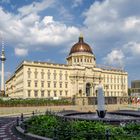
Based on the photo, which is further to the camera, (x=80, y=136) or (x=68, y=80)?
(x=68, y=80)

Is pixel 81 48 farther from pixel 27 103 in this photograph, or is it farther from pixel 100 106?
pixel 100 106

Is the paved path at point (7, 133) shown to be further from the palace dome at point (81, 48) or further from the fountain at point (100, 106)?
the palace dome at point (81, 48)

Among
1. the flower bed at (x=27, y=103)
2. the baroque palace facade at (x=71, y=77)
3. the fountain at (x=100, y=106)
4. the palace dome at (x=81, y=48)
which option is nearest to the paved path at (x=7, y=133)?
the fountain at (x=100, y=106)

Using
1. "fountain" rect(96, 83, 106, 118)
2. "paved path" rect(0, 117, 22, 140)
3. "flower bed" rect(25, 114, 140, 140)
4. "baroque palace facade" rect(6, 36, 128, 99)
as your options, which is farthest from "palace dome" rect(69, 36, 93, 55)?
"flower bed" rect(25, 114, 140, 140)

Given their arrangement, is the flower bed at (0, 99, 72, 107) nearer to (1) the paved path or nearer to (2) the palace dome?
(1) the paved path

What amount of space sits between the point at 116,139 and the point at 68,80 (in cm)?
9791

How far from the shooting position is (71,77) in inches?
4358

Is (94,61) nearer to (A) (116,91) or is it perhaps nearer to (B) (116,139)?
(A) (116,91)

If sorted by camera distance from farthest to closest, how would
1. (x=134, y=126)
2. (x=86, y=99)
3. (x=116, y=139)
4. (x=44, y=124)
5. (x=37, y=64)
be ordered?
(x=37, y=64), (x=86, y=99), (x=44, y=124), (x=134, y=126), (x=116, y=139)

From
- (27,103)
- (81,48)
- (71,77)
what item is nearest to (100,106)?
(27,103)

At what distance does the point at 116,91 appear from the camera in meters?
128

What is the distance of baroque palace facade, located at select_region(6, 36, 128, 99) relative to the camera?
98.9 meters

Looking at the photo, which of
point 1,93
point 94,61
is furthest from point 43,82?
point 94,61

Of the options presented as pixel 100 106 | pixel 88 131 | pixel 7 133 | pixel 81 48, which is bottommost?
pixel 7 133
